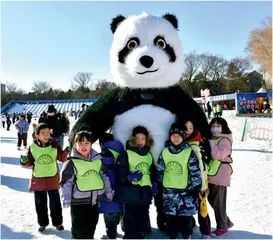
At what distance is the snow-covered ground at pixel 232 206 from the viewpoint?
348 centimetres

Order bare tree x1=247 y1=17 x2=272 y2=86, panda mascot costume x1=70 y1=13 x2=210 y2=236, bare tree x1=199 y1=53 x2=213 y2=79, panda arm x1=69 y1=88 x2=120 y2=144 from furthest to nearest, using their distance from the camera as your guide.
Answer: bare tree x1=199 y1=53 x2=213 y2=79 < bare tree x1=247 y1=17 x2=272 y2=86 < panda arm x1=69 y1=88 x2=120 y2=144 < panda mascot costume x1=70 y1=13 x2=210 y2=236

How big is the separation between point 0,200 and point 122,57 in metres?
3.06

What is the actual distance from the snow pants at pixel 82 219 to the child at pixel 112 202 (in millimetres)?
162

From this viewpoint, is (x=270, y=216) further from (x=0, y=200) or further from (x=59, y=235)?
(x=0, y=200)

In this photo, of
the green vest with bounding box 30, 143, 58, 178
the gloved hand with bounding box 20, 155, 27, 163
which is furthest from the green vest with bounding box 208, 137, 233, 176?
the gloved hand with bounding box 20, 155, 27, 163

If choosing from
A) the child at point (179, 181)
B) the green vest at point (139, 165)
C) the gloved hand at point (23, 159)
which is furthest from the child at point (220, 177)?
the gloved hand at point (23, 159)

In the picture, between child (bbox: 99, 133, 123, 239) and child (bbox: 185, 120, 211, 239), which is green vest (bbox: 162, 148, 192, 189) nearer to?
child (bbox: 185, 120, 211, 239)

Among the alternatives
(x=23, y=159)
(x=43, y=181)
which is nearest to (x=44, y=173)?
(x=43, y=181)

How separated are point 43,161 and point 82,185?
0.81 metres

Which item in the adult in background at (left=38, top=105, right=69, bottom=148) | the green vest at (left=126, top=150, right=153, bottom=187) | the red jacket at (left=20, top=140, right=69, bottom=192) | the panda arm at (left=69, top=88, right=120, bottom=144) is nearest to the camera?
the green vest at (left=126, top=150, right=153, bottom=187)

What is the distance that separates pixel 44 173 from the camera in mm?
3523

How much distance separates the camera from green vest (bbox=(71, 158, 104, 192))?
9.68ft

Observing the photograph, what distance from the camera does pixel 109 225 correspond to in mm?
3238

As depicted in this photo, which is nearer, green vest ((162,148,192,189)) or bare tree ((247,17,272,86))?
green vest ((162,148,192,189))
